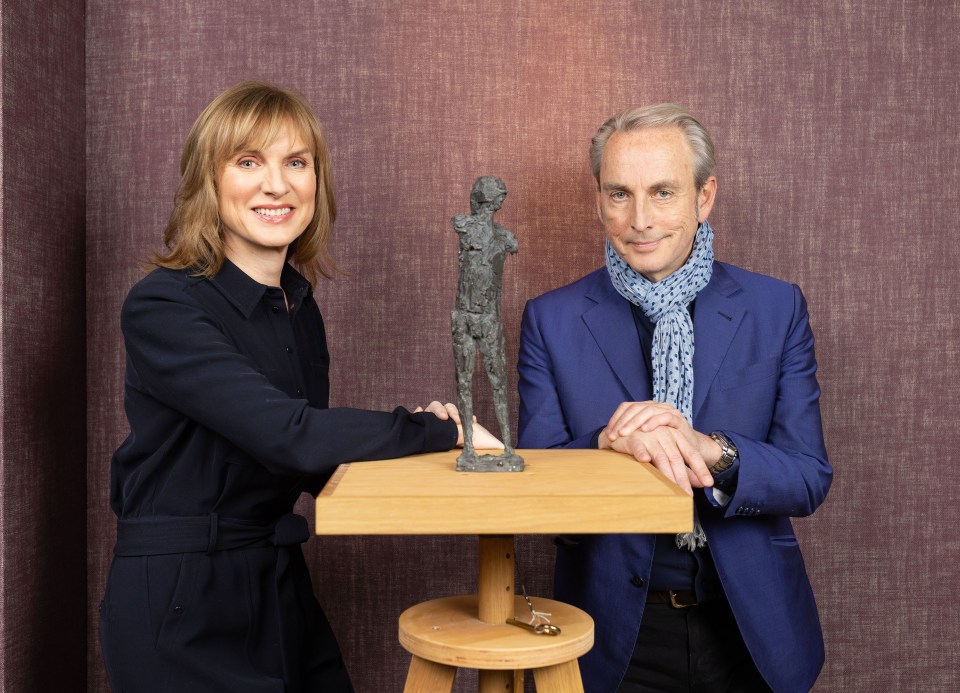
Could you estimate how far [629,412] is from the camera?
6.06ft

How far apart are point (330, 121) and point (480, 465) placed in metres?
1.51

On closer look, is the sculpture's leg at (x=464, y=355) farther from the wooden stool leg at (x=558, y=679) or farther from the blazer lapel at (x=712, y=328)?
the blazer lapel at (x=712, y=328)

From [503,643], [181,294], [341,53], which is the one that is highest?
[341,53]

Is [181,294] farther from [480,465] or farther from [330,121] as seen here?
[330,121]

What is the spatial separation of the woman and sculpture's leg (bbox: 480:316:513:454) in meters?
0.14

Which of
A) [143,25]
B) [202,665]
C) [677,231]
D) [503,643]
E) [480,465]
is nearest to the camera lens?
[503,643]

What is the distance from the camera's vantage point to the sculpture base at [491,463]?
1.63 metres

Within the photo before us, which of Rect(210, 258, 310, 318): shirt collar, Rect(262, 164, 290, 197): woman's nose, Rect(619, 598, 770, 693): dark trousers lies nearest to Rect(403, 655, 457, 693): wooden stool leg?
Rect(619, 598, 770, 693): dark trousers

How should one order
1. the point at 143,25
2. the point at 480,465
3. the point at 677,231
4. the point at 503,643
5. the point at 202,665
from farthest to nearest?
the point at 143,25 < the point at 677,231 < the point at 202,665 < the point at 480,465 < the point at 503,643

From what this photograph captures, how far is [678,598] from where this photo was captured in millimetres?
2029

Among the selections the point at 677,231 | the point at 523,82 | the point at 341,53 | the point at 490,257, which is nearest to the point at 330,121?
the point at 341,53

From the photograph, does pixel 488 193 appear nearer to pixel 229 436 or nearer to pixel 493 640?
pixel 229 436

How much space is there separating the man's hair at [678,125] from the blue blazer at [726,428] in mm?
239

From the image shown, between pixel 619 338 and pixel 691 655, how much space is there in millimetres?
694
